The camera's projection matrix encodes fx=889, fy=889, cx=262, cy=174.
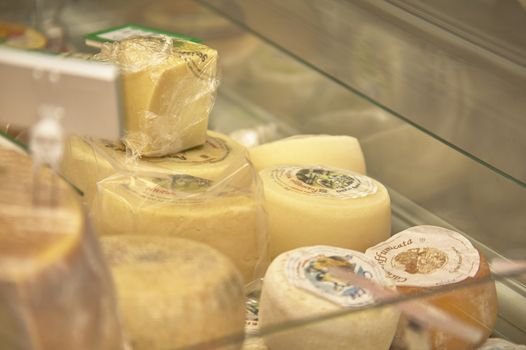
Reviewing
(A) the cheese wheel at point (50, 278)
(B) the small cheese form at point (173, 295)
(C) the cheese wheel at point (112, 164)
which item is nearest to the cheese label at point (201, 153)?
(C) the cheese wheel at point (112, 164)

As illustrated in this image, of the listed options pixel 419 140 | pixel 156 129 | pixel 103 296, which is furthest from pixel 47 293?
pixel 419 140

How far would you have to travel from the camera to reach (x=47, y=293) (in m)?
0.79

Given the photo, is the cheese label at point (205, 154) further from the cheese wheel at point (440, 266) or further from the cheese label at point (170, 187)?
the cheese wheel at point (440, 266)

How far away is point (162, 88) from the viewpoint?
1.35m

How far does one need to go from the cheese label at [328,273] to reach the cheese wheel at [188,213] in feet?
0.26

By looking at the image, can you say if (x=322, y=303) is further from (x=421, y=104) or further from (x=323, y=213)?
(x=421, y=104)

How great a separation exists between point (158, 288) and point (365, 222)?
49cm

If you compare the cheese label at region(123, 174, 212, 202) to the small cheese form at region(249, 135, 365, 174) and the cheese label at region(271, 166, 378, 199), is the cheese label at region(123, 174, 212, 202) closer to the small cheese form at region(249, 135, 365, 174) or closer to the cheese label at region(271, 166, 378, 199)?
the cheese label at region(271, 166, 378, 199)

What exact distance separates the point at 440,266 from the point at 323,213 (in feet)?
0.63

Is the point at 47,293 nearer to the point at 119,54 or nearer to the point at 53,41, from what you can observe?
the point at 119,54

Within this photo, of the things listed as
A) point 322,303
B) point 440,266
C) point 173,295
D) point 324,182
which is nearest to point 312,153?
point 324,182

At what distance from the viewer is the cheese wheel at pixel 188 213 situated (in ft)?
3.91

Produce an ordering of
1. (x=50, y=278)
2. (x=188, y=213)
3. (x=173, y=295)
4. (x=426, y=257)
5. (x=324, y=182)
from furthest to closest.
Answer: (x=324, y=182)
(x=426, y=257)
(x=188, y=213)
(x=173, y=295)
(x=50, y=278)

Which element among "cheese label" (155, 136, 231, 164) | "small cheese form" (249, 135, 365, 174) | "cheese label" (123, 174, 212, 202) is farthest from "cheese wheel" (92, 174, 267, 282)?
"small cheese form" (249, 135, 365, 174)
